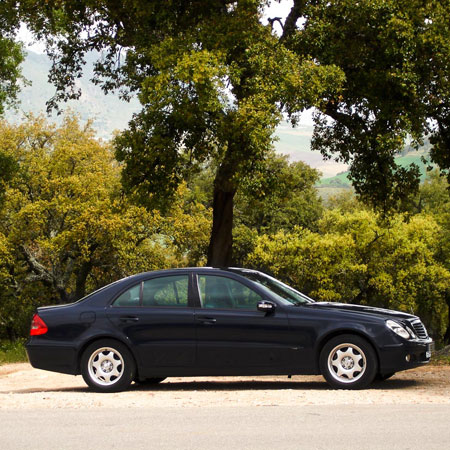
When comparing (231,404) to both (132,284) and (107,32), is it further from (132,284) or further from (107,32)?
(107,32)

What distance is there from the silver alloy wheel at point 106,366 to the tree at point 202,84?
22.8 ft

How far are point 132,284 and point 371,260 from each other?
42.3m

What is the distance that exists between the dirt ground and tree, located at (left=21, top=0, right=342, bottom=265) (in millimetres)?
6169

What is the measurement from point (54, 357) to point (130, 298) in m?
1.24

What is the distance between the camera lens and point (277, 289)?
11016 mm

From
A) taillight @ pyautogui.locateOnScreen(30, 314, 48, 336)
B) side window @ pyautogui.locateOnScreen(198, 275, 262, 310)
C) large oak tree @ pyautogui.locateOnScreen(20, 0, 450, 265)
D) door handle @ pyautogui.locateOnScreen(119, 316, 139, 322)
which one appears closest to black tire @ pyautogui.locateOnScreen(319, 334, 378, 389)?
side window @ pyautogui.locateOnScreen(198, 275, 262, 310)

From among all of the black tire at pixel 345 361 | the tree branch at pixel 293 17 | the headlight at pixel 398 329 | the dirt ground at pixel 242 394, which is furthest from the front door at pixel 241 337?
the tree branch at pixel 293 17

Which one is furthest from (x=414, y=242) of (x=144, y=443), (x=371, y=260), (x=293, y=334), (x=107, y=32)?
(x=144, y=443)

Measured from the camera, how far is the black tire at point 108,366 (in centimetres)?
1057

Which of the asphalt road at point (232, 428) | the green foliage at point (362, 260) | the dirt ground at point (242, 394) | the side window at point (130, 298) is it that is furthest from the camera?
the green foliage at point (362, 260)

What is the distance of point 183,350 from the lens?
10.6 meters

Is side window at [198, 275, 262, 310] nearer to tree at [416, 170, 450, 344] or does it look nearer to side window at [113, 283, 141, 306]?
side window at [113, 283, 141, 306]

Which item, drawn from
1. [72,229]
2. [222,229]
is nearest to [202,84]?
[222,229]

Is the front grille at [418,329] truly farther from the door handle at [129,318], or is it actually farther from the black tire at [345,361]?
the door handle at [129,318]
